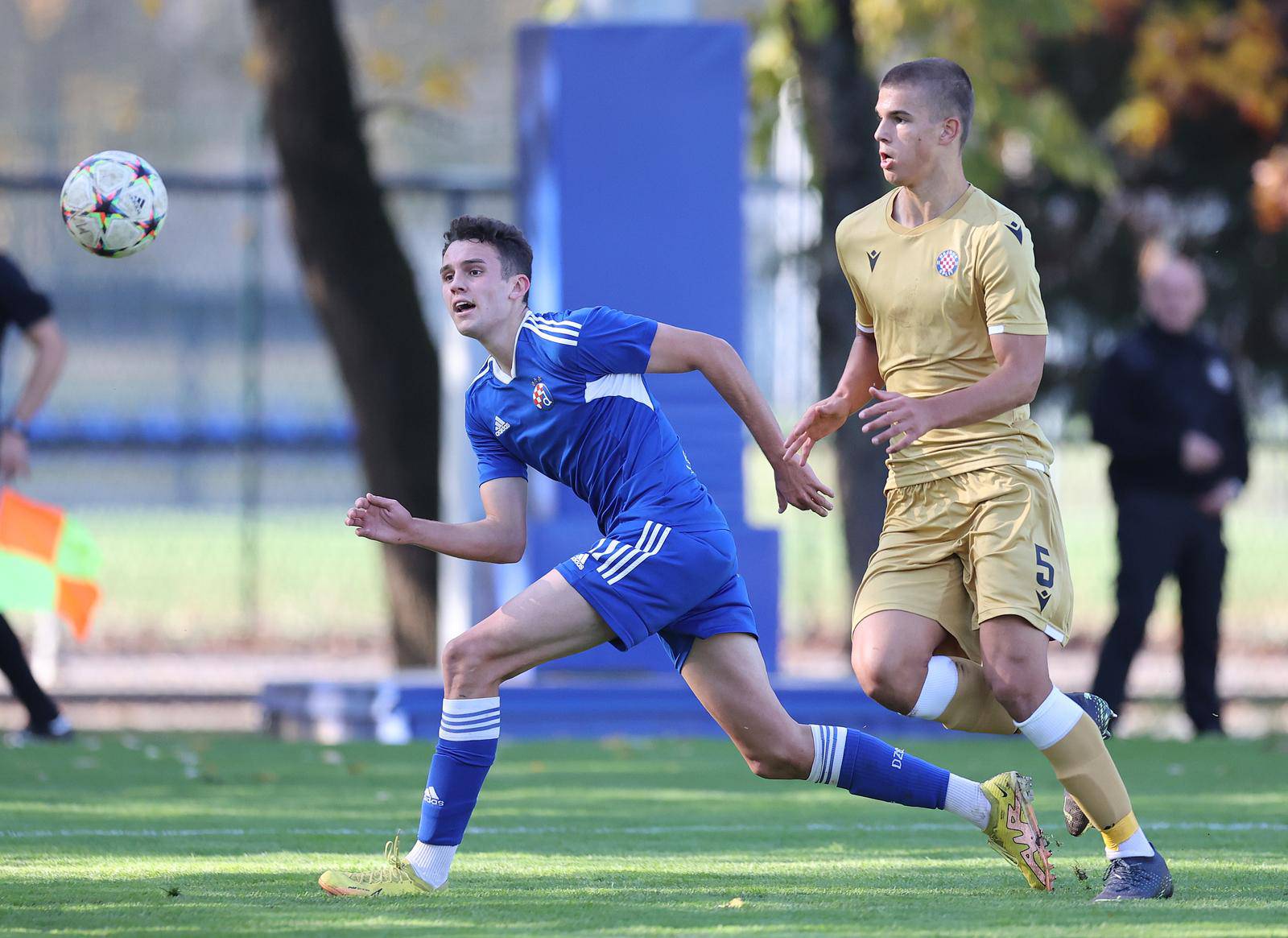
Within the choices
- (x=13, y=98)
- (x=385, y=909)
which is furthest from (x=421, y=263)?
(x=13, y=98)

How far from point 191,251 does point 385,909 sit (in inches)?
363

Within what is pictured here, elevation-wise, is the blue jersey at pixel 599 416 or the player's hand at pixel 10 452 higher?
the blue jersey at pixel 599 416

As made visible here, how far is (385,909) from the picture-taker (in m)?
4.87

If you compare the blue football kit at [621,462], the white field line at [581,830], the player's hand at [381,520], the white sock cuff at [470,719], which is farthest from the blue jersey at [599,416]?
the white field line at [581,830]

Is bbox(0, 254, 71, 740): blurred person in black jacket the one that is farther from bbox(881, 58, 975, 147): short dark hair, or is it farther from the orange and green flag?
bbox(881, 58, 975, 147): short dark hair

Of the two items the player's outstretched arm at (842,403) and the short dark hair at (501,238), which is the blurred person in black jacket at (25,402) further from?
the player's outstretched arm at (842,403)

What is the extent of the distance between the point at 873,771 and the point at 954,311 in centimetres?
132

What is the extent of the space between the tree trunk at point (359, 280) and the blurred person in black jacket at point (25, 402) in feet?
11.5

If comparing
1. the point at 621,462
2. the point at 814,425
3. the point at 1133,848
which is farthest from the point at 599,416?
the point at 1133,848

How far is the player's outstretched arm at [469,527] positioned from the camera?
16.6ft

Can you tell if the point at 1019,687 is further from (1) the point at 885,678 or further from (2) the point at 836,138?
(2) the point at 836,138

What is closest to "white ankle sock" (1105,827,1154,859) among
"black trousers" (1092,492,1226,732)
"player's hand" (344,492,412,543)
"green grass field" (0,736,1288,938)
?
"green grass field" (0,736,1288,938)

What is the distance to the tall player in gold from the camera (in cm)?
505

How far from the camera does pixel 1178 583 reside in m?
9.74
